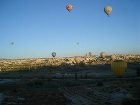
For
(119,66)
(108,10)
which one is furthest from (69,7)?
(119,66)

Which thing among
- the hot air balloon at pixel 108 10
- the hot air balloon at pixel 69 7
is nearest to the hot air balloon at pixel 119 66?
the hot air balloon at pixel 108 10

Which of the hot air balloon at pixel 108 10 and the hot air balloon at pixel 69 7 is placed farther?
the hot air balloon at pixel 69 7

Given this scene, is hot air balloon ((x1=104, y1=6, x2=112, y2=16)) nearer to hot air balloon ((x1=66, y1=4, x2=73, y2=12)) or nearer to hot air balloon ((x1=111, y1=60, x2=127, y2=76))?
hot air balloon ((x1=66, y1=4, x2=73, y2=12))

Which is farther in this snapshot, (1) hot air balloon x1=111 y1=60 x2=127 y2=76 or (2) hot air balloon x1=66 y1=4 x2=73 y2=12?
(2) hot air balloon x1=66 y1=4 x2=73 y2=12

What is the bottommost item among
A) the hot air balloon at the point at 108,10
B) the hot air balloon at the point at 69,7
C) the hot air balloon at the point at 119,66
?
the hot air balloon at the point at 119,66

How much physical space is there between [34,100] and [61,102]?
313cm

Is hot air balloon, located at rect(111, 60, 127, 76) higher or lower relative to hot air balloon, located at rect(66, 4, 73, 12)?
lower

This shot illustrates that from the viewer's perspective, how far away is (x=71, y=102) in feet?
90.1

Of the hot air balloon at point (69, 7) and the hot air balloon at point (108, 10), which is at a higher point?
the hot air balloon at point (69, 7)

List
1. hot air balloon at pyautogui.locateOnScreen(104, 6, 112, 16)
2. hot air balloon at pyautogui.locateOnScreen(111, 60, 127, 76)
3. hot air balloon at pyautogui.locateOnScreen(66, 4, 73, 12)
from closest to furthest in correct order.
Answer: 1. hot air balloon at pyautogui.locateOnScreen(111, 60, 127, 76)
2. hot air balloon at pyautogui.locateOnScreen(104, 6, 112, 16)
3. hot air balloon at pyautogui.locateOnScreen(66, 4, 73, 12)

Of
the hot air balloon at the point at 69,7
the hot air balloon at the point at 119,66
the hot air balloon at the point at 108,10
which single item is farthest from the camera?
the hot air balloon at the point at 69,7

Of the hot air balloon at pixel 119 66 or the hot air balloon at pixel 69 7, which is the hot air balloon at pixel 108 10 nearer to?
the hot air balloon at pixel 69 7

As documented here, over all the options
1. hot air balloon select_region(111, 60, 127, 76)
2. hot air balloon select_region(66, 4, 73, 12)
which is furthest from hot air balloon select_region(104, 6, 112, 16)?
hot air balloon select_region(111, 60, 127, 76)

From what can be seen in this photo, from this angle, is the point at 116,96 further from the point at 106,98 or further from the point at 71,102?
the point at 71,102
